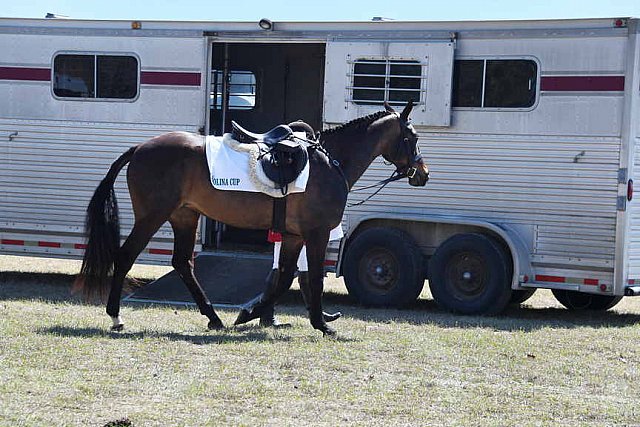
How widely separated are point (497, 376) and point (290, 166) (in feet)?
8.48

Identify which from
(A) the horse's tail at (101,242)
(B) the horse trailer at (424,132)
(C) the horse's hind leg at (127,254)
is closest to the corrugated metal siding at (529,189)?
(B) the horse trailer at (424,132)

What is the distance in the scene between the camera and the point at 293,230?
915 cm

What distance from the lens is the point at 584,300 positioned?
1242 cm

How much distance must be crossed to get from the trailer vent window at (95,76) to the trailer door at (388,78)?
7.71 ft

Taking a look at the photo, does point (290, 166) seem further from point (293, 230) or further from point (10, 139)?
point (10, 139)

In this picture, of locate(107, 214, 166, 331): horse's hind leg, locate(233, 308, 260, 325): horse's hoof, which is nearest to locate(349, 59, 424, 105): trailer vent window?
locate(233, 308, 260, 325): horse's hoof

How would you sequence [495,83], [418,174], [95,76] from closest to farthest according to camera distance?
[418,174], [495,83], [95,76]

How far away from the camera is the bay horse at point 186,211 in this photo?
350 inches

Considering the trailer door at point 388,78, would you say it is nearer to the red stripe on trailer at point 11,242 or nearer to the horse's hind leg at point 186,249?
the horse's hind leg at point 186,249

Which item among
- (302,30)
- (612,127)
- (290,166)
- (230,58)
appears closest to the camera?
(290,166)

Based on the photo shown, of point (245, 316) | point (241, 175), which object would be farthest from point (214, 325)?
point (241, 175)

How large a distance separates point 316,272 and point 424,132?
3.01m

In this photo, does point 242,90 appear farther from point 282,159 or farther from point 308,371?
point 308,371

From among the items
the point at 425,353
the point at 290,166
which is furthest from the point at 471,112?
the point at 425,353
